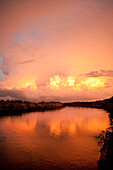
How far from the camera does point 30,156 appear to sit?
11.4m

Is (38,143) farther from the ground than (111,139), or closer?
closer

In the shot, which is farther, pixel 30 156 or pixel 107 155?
pixel 30 156

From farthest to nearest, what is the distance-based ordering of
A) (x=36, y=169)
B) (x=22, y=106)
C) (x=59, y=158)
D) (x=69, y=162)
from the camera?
(x=22, y=106), (x=59, y=158), (x=69, y=162), (x=36, y=169)

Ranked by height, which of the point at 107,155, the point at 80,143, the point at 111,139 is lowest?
the point at 80,143

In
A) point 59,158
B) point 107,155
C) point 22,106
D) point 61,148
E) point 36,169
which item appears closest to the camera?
point 107,155

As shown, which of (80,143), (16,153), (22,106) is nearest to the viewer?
(16,153)

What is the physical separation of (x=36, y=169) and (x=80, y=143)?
23.0 feet

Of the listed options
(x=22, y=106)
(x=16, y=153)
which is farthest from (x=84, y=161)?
(x=22, y=106)

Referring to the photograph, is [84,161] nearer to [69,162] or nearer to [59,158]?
[69,162]

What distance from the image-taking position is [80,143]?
49.2 feet

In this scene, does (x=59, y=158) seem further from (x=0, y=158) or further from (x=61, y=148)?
(x=0, y=158)

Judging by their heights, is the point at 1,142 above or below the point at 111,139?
below

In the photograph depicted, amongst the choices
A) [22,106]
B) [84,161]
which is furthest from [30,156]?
[22,106]

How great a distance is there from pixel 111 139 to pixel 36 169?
5.70m
